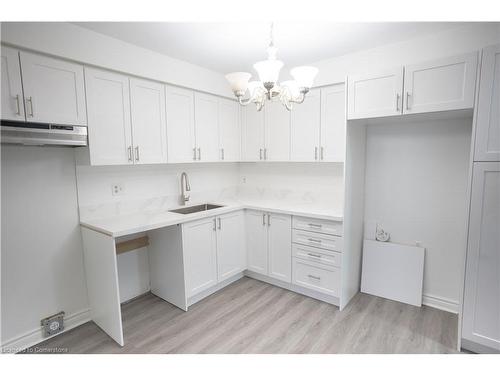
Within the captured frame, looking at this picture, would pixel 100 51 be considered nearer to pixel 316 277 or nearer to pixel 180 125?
pixel 180 125

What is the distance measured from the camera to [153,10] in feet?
5.20

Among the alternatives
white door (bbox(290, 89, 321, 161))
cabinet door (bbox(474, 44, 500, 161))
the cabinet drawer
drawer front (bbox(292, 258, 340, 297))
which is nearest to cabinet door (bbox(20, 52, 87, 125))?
white door (bbox(290, 89, 321, 161))

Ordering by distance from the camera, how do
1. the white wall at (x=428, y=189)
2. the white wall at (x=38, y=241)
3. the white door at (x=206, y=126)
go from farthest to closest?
the white door at (x=206, y=126) < the white wall at (x=428, y=189) < the white wall at (x=38, y=241)

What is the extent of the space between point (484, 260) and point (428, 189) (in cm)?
87

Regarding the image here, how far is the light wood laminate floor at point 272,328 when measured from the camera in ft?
6.72

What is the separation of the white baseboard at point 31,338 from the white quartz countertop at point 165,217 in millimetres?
848

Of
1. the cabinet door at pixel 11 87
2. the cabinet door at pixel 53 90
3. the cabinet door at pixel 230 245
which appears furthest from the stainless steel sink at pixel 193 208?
the cabinet door at pixel 11 87

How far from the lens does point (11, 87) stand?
1.76 metres

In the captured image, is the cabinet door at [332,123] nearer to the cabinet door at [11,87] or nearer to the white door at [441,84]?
the white door at [441,84]

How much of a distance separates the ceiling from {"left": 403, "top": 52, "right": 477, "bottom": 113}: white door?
1.50 ft

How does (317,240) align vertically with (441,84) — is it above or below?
below

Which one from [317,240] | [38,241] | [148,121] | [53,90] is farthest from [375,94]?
[38,241]

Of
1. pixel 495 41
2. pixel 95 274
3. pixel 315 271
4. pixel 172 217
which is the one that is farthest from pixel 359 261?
pixel 95 274

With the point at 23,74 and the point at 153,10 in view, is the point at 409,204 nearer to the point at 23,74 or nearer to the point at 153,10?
the point at 153,10
